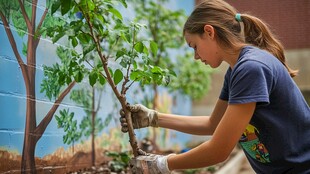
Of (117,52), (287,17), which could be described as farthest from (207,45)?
(287,17)

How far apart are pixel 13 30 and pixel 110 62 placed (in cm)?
163

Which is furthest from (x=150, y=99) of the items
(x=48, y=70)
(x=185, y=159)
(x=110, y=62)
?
(x=185, y=159)

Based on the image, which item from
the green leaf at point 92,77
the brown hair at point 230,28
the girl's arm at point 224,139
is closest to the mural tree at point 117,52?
the green leaf at point 92,77

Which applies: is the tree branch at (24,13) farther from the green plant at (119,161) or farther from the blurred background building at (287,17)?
the blurred background building at (287,17)

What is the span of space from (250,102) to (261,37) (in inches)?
21.4

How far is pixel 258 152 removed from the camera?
90.7 inches

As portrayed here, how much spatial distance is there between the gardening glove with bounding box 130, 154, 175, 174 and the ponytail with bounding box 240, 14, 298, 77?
75 centimetres

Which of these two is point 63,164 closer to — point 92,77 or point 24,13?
point 92,77

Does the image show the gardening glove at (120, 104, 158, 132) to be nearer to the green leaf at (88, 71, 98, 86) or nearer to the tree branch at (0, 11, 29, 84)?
the green leaf at (88, 71, 98, 86)

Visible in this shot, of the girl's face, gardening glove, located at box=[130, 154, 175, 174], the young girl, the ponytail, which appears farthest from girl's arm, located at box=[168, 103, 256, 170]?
the ponytail

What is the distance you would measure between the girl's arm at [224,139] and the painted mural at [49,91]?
2.00ft

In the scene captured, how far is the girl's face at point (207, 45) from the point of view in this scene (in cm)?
227

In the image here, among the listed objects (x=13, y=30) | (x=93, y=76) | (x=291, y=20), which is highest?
(x=291, y=20)

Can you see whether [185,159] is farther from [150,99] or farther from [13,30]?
[150,99]
